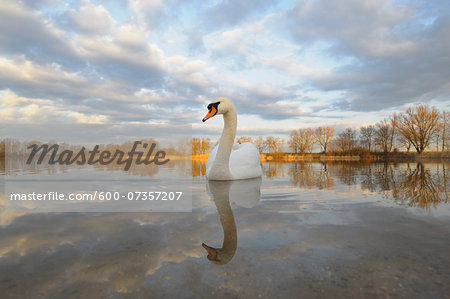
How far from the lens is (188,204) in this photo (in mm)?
4496

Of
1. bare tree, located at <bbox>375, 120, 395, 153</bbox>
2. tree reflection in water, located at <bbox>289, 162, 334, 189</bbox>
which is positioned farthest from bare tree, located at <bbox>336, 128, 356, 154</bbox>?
tree reflection in water, located at <bbox>289, 162, 334, 189</bbox>

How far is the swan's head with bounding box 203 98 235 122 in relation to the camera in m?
7.30

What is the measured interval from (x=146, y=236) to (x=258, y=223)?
54.8 inches

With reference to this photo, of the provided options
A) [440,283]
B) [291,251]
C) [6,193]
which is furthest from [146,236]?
[6,193]

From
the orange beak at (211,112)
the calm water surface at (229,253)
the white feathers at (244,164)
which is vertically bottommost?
the calm water surface at (229,253)

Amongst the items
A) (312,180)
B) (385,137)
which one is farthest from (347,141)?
(312,180)

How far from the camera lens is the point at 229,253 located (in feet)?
7.49

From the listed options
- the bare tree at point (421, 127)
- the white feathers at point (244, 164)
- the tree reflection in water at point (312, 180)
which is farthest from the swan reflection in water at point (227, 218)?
the bare tree at point (421, 127)

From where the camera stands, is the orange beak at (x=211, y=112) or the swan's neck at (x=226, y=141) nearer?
the orange beak at (x=211, y=112)

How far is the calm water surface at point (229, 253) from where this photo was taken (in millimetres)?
1716

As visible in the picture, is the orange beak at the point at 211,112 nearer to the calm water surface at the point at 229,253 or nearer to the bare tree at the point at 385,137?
the calm water surface at the point at 229,253

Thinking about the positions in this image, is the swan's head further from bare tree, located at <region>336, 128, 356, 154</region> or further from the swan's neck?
bare tree, located at <region>336, 128, 356, 154</region>

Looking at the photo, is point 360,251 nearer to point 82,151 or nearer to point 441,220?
point 441,220

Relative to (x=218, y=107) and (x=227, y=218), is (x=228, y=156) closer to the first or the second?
(x=218, y=107)
